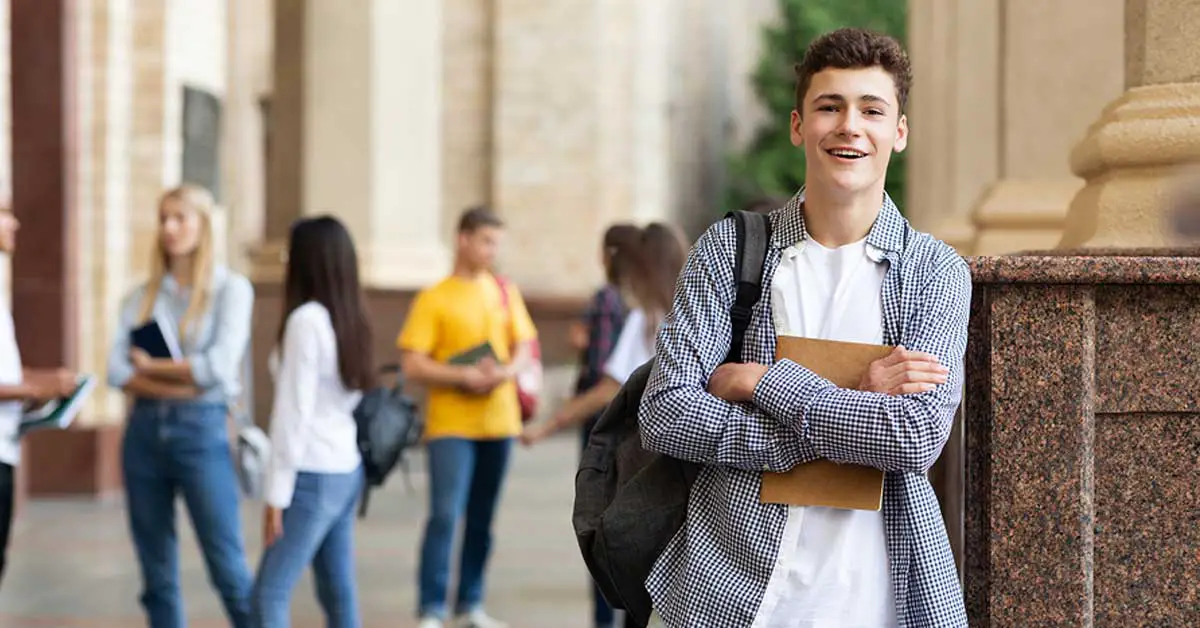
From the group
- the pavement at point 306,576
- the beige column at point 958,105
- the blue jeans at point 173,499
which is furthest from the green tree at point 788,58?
the blue jeans at point 173,499

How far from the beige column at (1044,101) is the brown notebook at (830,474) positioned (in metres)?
4.83

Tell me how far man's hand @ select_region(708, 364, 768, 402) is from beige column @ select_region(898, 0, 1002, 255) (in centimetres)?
570

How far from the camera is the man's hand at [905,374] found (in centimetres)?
307

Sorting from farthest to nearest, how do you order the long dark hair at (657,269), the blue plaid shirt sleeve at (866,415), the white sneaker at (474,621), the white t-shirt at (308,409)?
the white sneaker at (474,621)
the long dark hair at (657,269)
the white t-shirt at (308,409)
the blue plaid shirt sleeve at (866,415)

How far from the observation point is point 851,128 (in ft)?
10.5

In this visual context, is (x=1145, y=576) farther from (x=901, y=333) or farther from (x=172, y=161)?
(x=172, y=161)

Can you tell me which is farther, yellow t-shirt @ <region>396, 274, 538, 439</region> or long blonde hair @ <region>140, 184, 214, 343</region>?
yellow t-shirt @ <region>396, 274, 538, 439</region>

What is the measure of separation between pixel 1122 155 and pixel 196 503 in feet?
12.3

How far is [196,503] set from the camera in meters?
6.50

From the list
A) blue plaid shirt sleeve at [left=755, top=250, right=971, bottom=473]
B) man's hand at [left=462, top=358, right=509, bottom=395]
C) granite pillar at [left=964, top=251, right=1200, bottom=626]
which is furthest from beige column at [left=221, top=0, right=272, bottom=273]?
blue plaid shirt sleeve at [left=755, top=250, right=971, bottom=473]

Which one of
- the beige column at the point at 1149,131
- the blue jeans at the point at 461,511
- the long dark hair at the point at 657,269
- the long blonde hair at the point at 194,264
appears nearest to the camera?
the beige column at the point at 1149,131

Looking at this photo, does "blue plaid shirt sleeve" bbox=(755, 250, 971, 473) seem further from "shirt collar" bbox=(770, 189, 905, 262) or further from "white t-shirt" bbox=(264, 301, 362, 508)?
"white t-shirt" bbox=(264, 301, 362, 508)

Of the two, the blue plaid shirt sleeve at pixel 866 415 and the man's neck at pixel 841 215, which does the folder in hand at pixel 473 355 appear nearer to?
the man's neck at pixel 841 215

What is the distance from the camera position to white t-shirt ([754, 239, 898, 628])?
122 inches
